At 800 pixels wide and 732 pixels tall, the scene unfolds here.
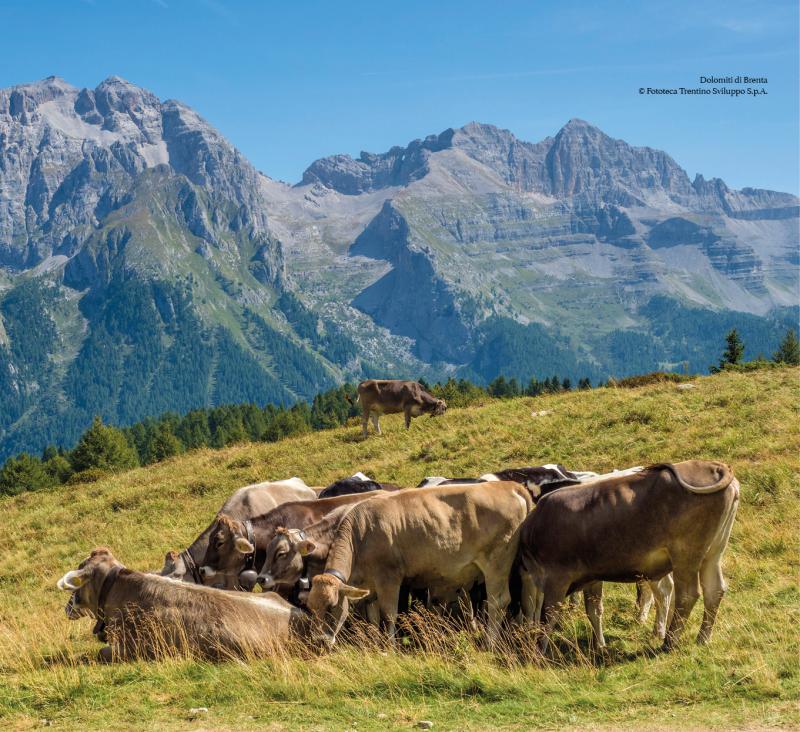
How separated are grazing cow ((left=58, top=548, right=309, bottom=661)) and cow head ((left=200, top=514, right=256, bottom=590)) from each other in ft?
5.09

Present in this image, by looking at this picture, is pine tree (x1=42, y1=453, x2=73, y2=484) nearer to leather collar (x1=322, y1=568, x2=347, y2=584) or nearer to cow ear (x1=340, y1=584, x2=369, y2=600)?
leather collar (x1=322, y1=568, x2=347, y2=584)

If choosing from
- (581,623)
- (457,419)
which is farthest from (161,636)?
(457,419)

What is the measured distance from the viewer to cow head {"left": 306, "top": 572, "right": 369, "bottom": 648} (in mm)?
11820

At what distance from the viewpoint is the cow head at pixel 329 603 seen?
11.8 metres

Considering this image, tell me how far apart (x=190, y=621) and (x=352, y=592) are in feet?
8.72

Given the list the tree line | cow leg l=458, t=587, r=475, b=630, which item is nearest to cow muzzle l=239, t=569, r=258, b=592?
cow leg l=458, t=587, r=475, b=630

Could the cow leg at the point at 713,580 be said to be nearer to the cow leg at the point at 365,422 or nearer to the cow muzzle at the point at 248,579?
the cow muzzle at the point at 248,579

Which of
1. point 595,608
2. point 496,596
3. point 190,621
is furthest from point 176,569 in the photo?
point 595,608

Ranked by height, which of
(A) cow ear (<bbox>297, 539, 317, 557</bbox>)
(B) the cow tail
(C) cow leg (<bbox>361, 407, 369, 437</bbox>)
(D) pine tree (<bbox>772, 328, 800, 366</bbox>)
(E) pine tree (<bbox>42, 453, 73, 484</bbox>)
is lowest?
(E) pine tree (<bbox>42, 453, 73, 484</bbox>)

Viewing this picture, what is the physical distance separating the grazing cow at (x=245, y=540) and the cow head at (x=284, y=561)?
64 centimetres

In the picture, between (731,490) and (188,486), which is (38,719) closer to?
(731,490)

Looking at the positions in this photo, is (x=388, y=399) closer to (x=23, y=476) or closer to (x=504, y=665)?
(x=504, y=665)

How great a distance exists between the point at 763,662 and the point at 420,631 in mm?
4901

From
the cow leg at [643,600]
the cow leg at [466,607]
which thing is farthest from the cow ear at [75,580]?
the cow leg at [643,600]
